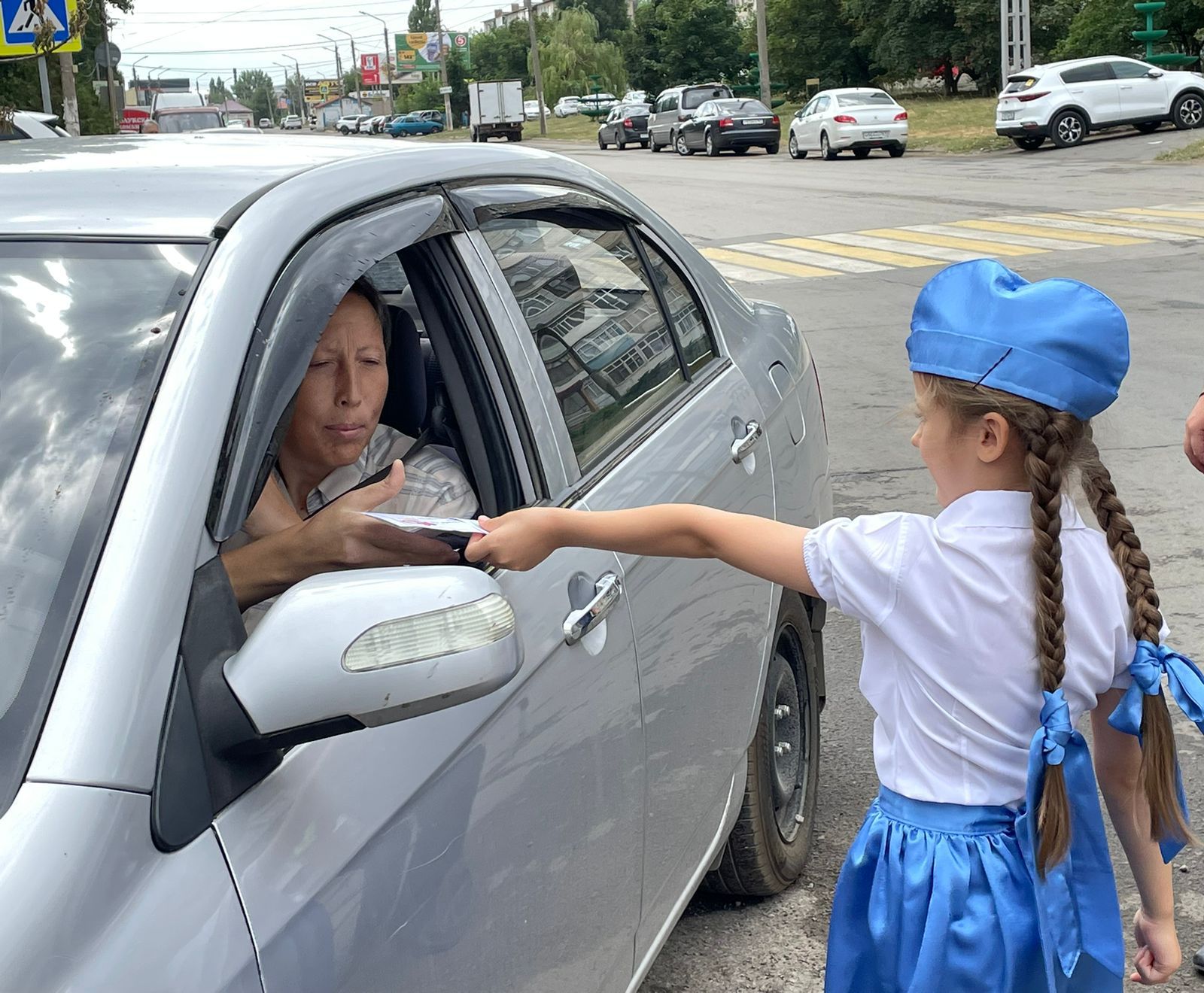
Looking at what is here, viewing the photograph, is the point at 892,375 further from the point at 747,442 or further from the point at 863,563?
the point at 863,563

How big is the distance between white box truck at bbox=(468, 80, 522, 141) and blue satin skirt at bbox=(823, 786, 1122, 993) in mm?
59171

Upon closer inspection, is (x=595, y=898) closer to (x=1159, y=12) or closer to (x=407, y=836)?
(x=407, y=836)

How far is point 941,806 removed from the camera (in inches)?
78.0

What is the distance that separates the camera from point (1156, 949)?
2.13 meters

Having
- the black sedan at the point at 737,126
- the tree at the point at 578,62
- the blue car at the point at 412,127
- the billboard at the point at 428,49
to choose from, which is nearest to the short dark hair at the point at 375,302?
the black sedan at the point at 737,126

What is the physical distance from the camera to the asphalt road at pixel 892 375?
3.37 m

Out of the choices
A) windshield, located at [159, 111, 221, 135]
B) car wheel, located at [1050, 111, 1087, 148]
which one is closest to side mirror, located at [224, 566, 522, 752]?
car wheel, located at [1050, 111, 1087, 148]

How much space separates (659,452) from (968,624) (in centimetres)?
98

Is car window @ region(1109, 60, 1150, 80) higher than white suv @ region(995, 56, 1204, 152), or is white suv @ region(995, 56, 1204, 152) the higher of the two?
car window @ region(1109, 60, 1150, 80)

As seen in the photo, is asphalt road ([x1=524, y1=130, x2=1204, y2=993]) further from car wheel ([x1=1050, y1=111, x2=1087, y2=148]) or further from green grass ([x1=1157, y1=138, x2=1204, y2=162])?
car wheel ([x1=1050, y1=111, x2=1087, y2=148])

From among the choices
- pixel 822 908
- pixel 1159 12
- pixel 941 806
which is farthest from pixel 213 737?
pixel 1159 12

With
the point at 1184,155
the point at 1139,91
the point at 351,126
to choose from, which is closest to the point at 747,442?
the point at 1184,155

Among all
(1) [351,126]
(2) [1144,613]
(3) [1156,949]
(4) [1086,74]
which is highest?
(1) [351,126]

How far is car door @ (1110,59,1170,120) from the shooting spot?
27969mm
